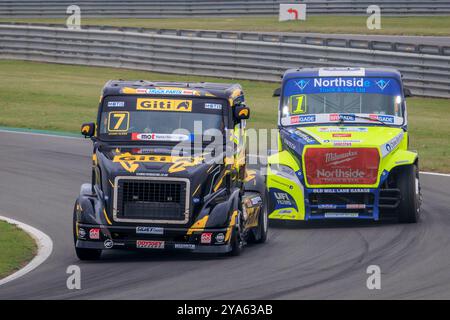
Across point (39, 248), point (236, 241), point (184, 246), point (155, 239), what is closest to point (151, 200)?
point (155, 239)

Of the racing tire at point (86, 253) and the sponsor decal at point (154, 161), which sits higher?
the sponsor decal at point (154, 161)

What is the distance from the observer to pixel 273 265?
12.8 meters

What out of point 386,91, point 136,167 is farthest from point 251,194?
point 386,91

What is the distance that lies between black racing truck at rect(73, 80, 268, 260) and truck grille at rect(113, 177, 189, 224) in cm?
1

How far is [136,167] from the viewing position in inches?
513

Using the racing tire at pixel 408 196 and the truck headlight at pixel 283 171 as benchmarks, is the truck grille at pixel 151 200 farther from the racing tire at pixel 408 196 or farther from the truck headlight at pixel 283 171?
the racing tire at pixel 408 196

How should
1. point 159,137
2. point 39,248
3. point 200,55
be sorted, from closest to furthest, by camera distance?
point 159,137
point 39,248
point 200,55

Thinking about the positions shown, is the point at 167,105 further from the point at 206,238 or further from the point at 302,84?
the point at 302,84

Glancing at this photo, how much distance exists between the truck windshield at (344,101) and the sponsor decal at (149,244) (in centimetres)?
430

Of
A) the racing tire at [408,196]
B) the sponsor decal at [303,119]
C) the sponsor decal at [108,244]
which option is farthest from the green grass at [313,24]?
the sponsor decal at [108,244]

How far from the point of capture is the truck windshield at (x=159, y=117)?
13719 millimetres

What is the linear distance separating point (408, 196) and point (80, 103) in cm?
1634
